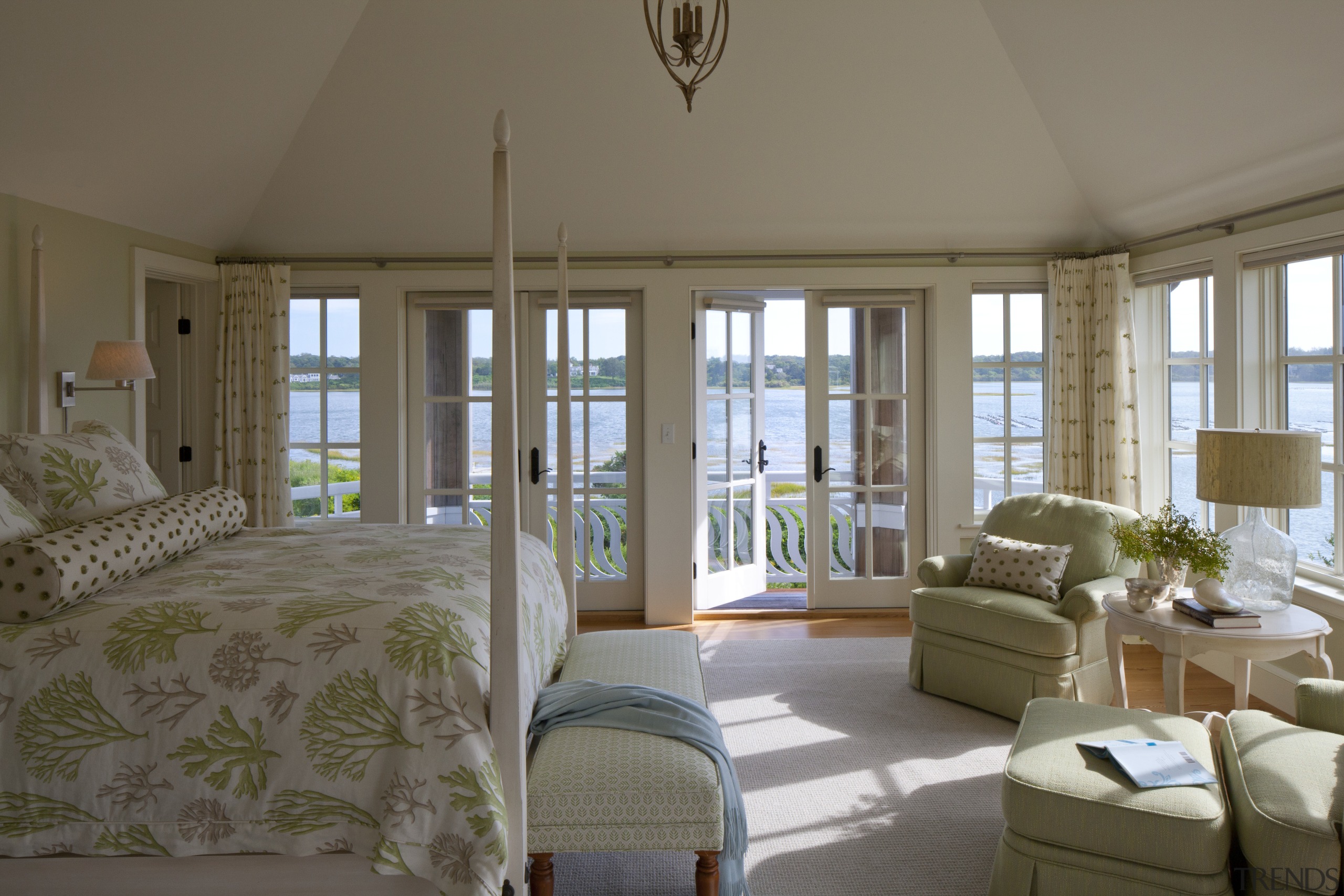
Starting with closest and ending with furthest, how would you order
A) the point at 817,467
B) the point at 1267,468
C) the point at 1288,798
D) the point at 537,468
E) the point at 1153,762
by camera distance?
1. the point at 1288,798
2. the point at 1153,762
3. the point at 1267,468
4. the point at 537,468
5. the point at 817,467

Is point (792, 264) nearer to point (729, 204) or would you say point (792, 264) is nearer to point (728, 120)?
point (729, 204)

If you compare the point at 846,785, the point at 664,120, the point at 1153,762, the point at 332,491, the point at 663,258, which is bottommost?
the point at 846,785

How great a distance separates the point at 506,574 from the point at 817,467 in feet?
12.4

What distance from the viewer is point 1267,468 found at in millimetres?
2900

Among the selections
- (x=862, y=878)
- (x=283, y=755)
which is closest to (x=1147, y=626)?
(x=862, y=878)

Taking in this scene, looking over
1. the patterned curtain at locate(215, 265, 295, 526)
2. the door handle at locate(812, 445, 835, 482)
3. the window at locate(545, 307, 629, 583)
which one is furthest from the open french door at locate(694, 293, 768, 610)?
the patterned curtain at locate(215, 265, 295, 526)

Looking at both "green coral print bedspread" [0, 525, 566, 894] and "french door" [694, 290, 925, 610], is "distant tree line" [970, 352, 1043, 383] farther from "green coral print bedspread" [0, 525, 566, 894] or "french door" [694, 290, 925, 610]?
"green coral print bedspread" [0, 525, 566, 894]

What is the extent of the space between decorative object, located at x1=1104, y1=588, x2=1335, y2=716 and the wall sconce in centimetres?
398

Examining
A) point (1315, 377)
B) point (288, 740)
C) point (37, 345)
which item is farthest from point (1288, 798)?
point (37, 345)

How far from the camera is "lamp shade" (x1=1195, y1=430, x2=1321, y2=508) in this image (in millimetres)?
2857

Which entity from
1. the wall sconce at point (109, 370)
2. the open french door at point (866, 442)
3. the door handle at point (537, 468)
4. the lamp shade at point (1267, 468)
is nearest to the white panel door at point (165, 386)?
the wall sconce at point (109, 370)

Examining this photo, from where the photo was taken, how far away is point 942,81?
14.5 ft

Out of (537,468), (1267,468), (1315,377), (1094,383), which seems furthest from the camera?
(537,468)

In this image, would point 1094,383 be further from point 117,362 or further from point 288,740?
point 117,362
